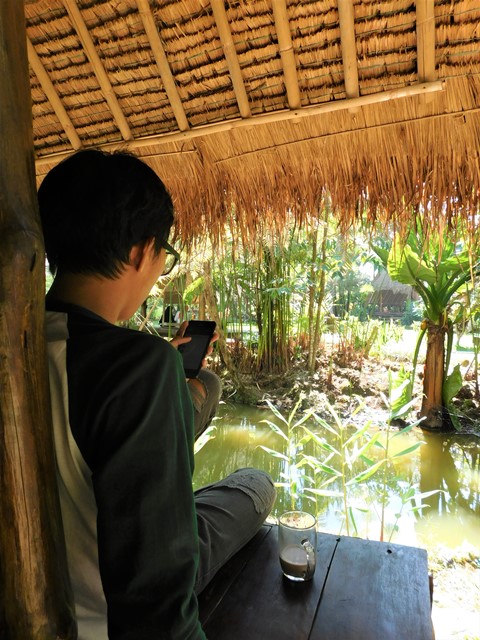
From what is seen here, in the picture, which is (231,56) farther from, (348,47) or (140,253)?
(140,253)

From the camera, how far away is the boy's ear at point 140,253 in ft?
2.36

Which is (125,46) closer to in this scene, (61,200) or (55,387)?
(61,200)

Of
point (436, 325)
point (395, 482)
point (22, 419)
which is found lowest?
point (395, 482)

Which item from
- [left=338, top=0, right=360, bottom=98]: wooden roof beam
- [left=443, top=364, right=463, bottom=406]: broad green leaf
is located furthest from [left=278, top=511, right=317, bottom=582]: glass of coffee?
[left=443, top=364, right=463, bottom=406]: broad green leaf

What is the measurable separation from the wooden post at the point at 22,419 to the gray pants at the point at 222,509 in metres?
0.54

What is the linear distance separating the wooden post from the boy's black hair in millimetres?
95

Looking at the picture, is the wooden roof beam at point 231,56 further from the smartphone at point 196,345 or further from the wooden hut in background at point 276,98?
the smartphone at point 196,345

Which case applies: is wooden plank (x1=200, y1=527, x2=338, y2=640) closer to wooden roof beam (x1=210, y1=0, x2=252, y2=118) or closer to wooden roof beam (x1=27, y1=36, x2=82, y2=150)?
wooden roof beam (x1=210, y1=0, x2=252, y2=118)

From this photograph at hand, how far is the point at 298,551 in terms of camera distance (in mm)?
1105

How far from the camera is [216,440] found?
4.84 meters

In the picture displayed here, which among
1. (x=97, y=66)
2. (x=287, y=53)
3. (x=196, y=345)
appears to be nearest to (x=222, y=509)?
(x=196, y=345)

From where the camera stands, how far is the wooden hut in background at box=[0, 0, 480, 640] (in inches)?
49.7

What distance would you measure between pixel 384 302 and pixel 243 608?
13257mm

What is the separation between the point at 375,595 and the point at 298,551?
0.65 feet
